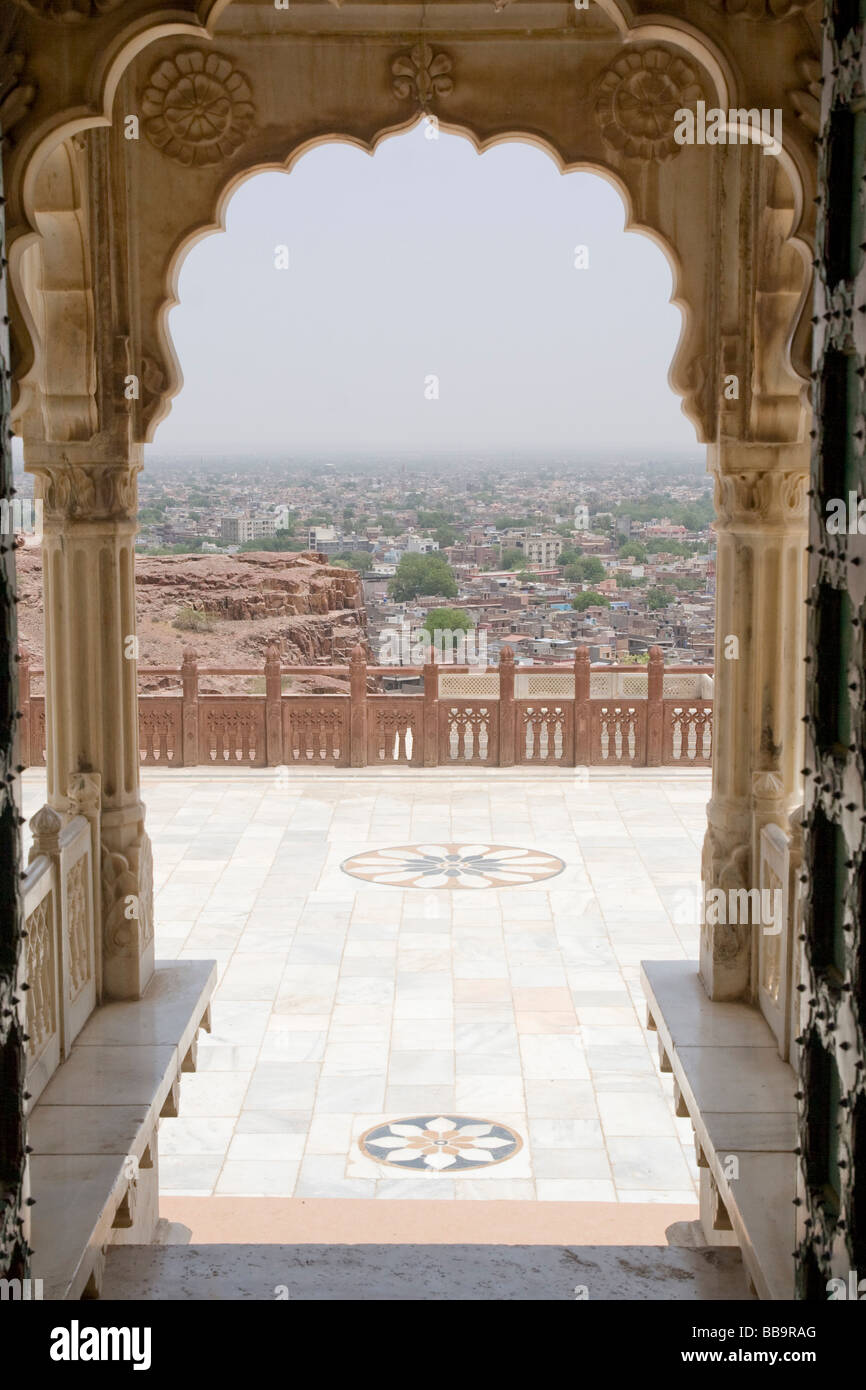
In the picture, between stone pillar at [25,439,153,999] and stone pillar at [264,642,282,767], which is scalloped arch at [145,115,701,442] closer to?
stone pillar at [25,439,153,999]

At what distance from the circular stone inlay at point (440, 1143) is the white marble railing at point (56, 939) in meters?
1.57

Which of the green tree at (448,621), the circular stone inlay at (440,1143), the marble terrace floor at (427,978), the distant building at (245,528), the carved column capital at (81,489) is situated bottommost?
the circular stone inlay at (440,1143)

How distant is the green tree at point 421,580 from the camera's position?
101 feet

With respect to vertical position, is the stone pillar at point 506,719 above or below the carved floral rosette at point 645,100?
below

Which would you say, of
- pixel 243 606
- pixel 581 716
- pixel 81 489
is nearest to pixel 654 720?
pixel 581 716

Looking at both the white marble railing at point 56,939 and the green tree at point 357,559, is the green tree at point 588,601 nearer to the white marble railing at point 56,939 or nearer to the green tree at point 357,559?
the green tree at point 357,559

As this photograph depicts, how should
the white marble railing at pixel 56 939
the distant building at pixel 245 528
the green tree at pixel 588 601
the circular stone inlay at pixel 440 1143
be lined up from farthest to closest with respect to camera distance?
the distant building at pixel 245 528, the green tree at pixel 588 601, the circular stone inlay at pixel 440 1143, the white marble railing at pixel 56 939

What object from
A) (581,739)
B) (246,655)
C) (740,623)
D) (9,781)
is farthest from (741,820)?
(246,655)

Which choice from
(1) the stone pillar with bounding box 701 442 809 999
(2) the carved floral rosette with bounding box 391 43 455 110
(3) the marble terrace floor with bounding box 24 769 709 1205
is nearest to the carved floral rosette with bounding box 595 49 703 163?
(2) the carved floral rosette with bounding box 391 43 455 110

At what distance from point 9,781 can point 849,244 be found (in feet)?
5.47

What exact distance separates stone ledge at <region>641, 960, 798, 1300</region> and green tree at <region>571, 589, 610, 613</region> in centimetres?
2094

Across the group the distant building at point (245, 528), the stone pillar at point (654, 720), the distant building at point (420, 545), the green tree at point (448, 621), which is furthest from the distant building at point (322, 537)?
the stone pillar at point (654, 720)

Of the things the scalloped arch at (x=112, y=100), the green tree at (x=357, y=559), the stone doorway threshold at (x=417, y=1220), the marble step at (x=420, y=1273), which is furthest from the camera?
the green tree at (x=357, y=559)

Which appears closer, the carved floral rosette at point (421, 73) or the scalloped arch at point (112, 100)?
the scalloped arch at point (112, 100)
